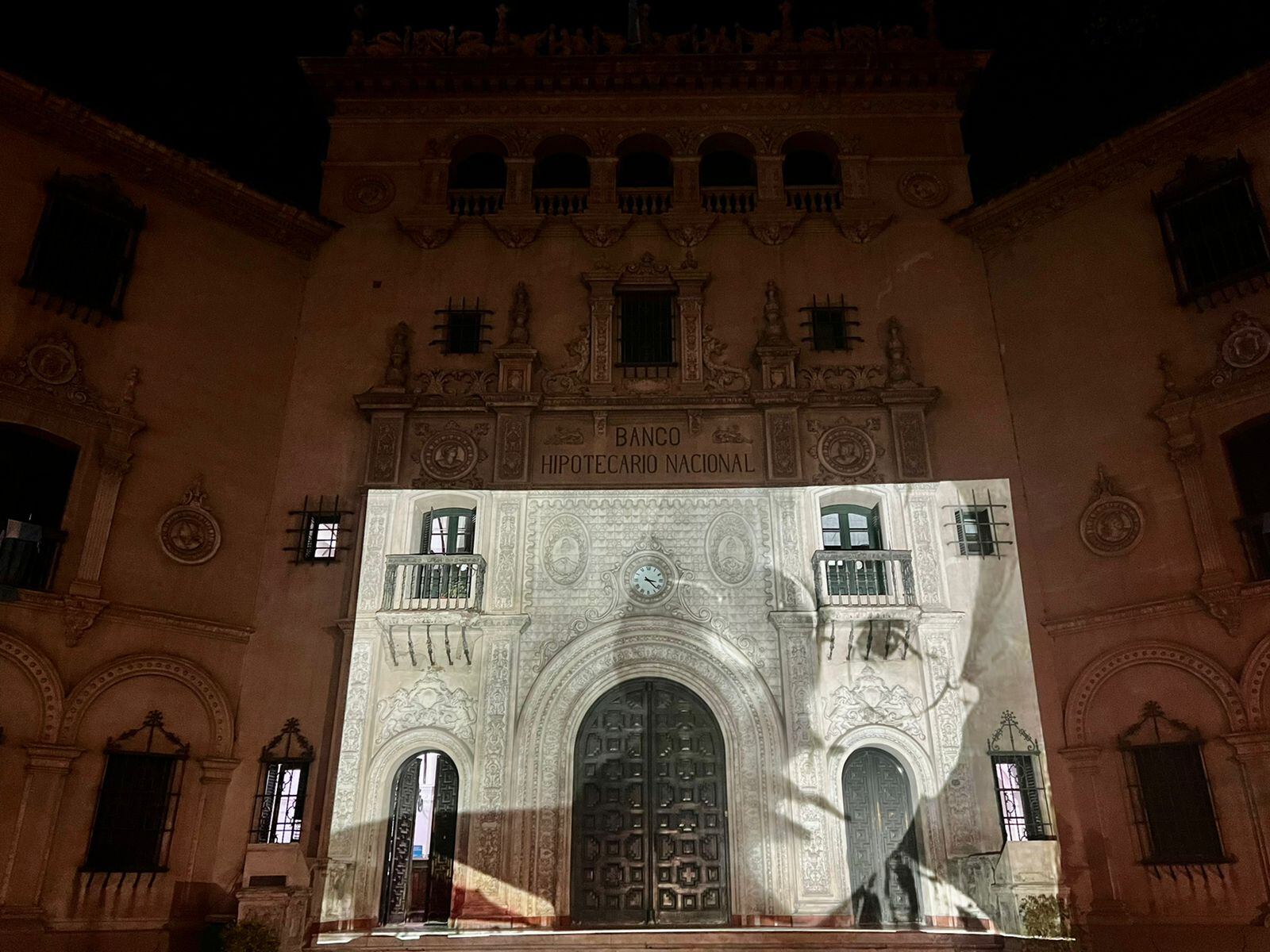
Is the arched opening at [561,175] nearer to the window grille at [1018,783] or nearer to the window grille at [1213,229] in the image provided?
the window grille at [1213,229]

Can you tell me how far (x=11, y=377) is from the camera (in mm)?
12156

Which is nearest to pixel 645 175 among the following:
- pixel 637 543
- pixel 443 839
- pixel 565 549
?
pixel 637 543

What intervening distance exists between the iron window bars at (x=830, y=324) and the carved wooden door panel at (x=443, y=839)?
872cm

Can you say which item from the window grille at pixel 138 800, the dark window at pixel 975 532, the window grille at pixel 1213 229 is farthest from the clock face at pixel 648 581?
the window grille at pixel 1213 229

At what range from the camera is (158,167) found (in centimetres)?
1404

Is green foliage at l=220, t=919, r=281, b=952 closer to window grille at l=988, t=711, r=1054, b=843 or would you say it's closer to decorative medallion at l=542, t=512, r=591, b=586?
decorative medallion at l=542, t=512, r=591, b=586

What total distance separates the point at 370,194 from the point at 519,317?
3.81 meters

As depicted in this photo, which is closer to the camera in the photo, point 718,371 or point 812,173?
point 718,371

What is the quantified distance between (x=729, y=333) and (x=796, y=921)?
8806 mm

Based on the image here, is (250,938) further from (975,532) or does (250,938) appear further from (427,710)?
(975,532)

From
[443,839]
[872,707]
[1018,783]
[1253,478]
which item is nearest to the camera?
[1253,478]

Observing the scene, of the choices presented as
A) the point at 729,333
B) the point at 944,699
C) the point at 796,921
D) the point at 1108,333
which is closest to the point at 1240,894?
the point at 944,699

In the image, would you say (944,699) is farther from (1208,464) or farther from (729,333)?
(729,333)

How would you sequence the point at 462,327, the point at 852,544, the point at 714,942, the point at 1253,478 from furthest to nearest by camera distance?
the point at 462,327, the point at 852,544, the point at 1253,478, the point at 714,942
